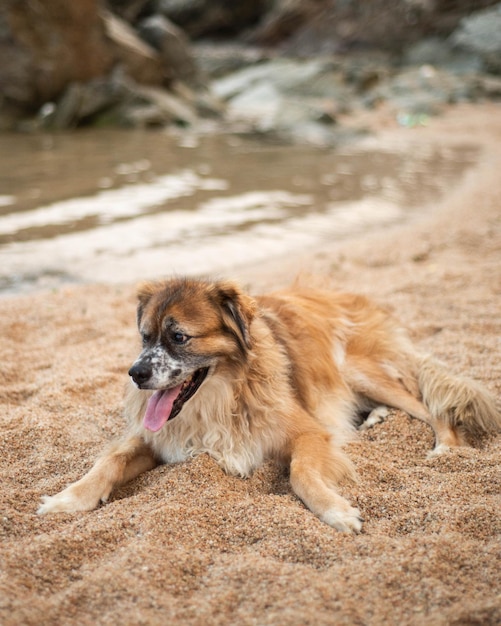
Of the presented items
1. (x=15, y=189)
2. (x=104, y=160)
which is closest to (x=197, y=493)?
(x=15, y=189)

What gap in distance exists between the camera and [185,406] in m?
4.08

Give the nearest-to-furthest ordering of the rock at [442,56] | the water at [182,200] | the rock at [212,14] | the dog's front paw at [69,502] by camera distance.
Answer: the dog's front paw at [69,502]
the water at [182,200]
the rock at [442,56]
the rock at [212,14]

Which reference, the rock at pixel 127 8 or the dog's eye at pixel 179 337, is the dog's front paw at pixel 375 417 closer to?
the dog's eye at pixel 179 337

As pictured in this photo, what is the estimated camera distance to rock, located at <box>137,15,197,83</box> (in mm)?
23516

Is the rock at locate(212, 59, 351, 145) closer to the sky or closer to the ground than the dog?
closer to the ground

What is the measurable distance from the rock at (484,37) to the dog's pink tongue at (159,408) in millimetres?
30238

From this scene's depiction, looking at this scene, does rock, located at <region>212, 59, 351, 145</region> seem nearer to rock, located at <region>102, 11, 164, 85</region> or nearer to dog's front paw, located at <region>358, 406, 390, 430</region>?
rock, located at <region>102, 11, 164, 85</region>

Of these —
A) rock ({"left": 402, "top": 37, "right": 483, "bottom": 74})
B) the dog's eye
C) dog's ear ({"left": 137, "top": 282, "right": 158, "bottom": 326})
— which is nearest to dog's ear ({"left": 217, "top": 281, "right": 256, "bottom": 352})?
the dog's eye

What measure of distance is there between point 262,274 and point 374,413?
365 centimetres

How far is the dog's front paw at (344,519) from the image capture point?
10.8 feet

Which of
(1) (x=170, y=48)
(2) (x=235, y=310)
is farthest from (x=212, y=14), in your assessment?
(2) (x=235, y=310)

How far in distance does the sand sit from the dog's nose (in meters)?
0.63

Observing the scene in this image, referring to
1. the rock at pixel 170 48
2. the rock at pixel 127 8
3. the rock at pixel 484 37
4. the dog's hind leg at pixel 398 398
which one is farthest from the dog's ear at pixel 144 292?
the rock at pixel 127 8

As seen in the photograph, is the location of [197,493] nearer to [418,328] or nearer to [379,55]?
[418,328]
